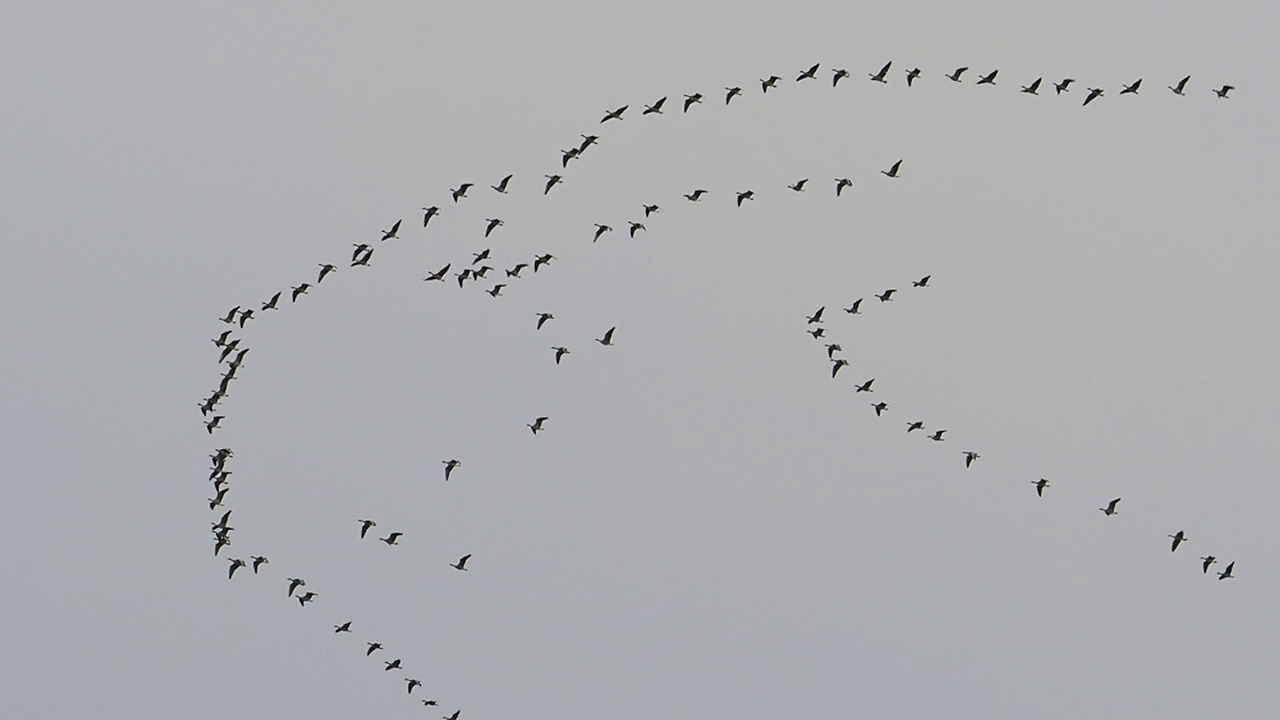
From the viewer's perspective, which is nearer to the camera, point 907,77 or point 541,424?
point 907,77

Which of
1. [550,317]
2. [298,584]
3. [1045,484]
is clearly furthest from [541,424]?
[1045,484]

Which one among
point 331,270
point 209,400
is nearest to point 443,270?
point 331,270

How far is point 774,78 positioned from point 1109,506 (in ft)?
79.7

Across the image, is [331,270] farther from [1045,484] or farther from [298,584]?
[1045,484]

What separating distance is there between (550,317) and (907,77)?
758 inches

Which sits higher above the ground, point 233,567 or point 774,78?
point 774,78

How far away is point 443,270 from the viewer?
400 feet

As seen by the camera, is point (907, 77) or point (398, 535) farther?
point (398, 535)

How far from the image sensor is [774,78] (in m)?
120

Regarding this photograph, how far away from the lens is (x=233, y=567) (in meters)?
126

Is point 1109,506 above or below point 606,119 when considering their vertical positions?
below

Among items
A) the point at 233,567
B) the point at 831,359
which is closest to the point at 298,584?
the point at 233,567

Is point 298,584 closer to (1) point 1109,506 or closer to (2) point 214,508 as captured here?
(2) point 214,508

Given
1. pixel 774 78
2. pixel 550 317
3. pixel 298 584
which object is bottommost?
pixel 298 584
